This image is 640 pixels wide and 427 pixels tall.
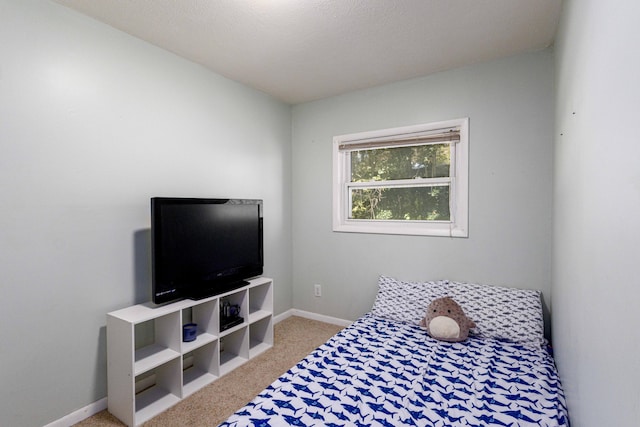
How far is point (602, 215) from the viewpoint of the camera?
0.92m

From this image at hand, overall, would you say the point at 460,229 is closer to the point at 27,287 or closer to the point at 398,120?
the point at 398,120

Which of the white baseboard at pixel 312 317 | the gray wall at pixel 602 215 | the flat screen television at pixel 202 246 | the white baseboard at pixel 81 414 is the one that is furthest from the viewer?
the white baseboard at pixel 312 317

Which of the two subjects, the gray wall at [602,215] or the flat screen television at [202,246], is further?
the flat screen television at [202,246]

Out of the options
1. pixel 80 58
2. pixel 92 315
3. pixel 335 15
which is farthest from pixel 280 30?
pixel 92 315

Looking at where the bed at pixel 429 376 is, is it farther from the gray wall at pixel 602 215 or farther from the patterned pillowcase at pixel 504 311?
the gray wall at pixel 602 215

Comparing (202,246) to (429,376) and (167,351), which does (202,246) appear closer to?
(167,351)

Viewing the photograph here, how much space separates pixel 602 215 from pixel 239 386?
7.40 feet

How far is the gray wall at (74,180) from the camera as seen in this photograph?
1640mm

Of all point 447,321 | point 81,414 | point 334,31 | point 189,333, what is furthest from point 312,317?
point 334,31

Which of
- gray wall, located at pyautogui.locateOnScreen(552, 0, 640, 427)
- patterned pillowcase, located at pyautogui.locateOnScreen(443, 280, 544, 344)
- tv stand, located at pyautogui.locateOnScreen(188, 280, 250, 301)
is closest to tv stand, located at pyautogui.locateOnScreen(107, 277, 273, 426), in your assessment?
tv stand, located at pyautogui.locateOnScreen(188, 280, 250, 301)

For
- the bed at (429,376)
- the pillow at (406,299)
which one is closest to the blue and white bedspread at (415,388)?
the bed at (429,376)

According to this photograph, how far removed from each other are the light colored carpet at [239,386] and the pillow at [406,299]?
703mm

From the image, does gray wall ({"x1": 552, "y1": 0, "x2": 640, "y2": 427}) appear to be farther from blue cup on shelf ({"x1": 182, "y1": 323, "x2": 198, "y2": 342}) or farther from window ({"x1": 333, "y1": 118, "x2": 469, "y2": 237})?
blue cup on shelf ({"x1": 182, "y1": 323, "x2": 198, "y2": 342})

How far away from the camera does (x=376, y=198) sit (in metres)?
3.18
